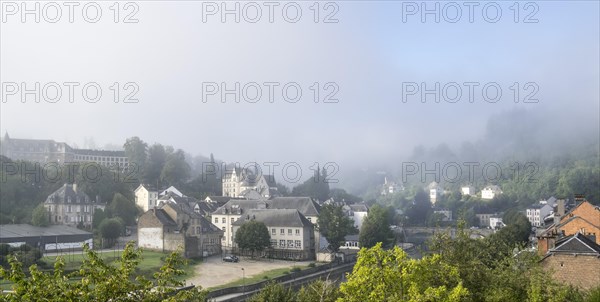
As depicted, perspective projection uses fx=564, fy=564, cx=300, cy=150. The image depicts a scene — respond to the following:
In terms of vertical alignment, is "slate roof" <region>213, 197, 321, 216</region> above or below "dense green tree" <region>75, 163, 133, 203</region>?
below

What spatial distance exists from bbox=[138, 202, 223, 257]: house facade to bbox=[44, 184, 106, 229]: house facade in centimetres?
1681

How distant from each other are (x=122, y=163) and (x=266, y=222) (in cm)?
7507

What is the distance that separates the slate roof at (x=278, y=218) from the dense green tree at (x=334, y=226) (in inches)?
94.6

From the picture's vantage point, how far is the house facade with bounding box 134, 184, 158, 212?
93.9 m

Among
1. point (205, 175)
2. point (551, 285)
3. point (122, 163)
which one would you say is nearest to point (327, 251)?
point (551, 285)

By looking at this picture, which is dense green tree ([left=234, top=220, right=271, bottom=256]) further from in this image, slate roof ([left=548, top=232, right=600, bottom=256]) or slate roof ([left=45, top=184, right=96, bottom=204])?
slate roof ([left=548, top=232, right=600, bottom=256])

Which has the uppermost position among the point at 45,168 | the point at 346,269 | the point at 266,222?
the point at 45,168

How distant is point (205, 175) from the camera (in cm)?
12512

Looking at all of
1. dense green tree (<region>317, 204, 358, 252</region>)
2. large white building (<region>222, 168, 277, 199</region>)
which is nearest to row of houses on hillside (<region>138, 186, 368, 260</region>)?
dense green tree (<region>317, 204, 358, 252</region>)

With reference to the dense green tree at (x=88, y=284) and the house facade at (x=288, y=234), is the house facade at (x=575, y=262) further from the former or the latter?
the house facade at (x=288, y=234)

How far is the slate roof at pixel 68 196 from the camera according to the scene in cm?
7294

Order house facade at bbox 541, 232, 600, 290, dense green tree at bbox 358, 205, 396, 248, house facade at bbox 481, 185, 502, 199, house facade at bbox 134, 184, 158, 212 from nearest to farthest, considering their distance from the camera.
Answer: house facade at bbox 541, 232, 600, 290 < dense green tree at bbox 358, 205, 396, 248 < house facade at bbox 134, 184, 158, 212 < house facade at bbox 481, 185, 502, 199

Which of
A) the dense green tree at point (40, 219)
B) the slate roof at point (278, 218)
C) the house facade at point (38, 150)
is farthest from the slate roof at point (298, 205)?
the house facade at point (38, 150)

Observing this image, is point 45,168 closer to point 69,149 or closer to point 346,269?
point 69,149
